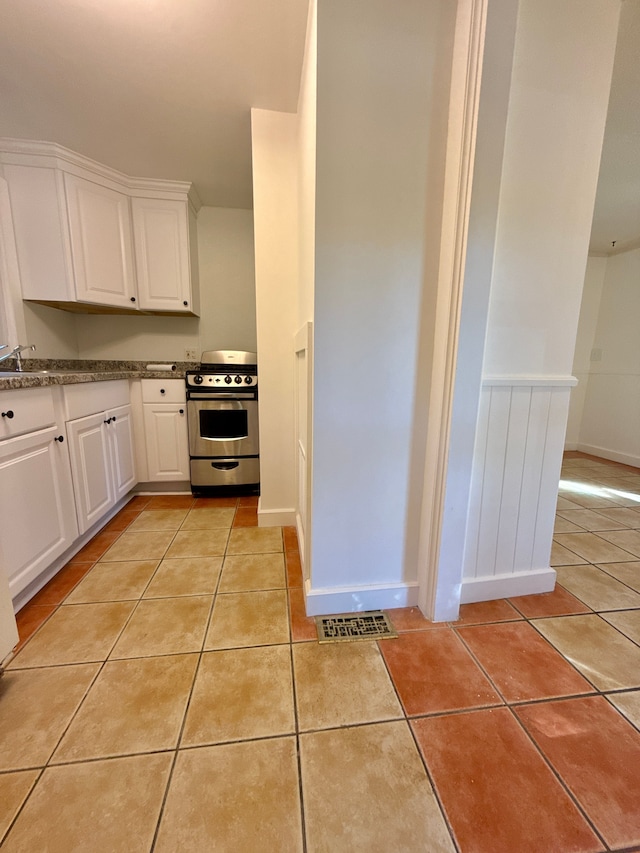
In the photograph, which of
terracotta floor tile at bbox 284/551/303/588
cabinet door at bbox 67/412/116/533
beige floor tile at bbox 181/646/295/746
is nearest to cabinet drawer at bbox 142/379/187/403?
cabinet door at bbox 67/412/116/533

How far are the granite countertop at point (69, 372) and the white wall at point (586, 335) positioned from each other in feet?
14.1

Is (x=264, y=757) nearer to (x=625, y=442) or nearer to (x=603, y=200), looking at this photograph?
(x=603, y=200)

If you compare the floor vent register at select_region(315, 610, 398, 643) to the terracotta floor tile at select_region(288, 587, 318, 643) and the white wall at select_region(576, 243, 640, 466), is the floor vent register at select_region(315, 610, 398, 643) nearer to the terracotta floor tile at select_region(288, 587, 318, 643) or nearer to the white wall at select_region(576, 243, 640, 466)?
the terracotta floor tile at select_region(288, 587, 318, 643)

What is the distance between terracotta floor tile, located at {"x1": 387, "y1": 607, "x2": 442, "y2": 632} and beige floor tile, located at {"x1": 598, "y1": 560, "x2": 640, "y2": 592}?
1.03 metres

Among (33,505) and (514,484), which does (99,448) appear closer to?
(33,505)

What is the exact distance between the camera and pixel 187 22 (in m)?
1.29

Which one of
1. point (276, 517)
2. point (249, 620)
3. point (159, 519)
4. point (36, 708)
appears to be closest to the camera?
point (36, 708)

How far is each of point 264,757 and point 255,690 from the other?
7.5 inches

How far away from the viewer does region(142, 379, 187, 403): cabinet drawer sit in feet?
8.09

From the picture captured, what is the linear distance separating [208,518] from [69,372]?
1.41 m

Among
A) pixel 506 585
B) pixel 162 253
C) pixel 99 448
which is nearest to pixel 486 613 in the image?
pixel 506 585

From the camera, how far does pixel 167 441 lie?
2541mm

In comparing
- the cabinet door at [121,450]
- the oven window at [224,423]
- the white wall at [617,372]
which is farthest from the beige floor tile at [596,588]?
the white wall at [617,372]

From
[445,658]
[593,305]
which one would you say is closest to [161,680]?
[445,658]
